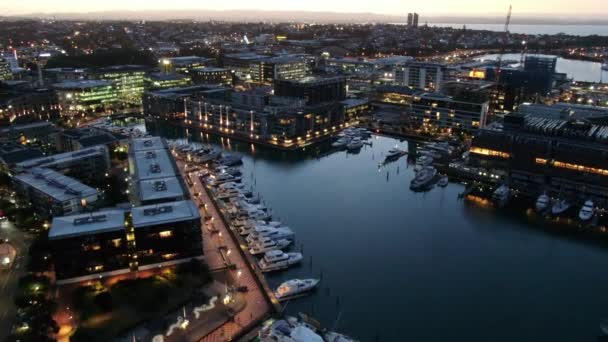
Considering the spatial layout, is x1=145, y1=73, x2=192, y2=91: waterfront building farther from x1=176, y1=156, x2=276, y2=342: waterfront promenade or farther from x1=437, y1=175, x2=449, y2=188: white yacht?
x1=437, y1=175, x2=449, y2=188: white yacht

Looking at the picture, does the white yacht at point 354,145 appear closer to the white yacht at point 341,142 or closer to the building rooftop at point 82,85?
the white yacht at point 341,142

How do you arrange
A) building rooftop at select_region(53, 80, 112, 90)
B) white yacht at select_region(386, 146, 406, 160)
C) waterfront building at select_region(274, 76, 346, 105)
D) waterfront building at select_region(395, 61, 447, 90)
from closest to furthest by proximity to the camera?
white yacht at select_region(386, 146, 406, 160) → waterfront building at select_region(274, 76, 346, 105) → building rooftop at select_region(53, 80, 112, 90) → waterfront building at select_region(395, 61, 447, 90)

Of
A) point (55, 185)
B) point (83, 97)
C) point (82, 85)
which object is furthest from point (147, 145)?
point (82, 85)

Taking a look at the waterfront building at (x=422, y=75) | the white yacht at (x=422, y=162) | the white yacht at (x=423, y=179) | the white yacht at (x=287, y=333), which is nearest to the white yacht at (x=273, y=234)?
the white yacht at (x=287, y=333)

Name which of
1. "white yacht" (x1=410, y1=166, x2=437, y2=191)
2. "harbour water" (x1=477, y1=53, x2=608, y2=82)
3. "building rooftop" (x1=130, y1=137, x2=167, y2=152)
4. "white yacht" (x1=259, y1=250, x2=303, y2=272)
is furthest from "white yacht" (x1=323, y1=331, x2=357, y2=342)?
"harbour water" (x1=477, y1=53, x2=608, y2=82)

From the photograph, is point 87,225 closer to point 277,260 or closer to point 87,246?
point 87,246

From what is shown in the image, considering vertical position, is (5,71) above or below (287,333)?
above

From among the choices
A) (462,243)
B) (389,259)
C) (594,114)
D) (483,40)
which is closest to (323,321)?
(389,259)
